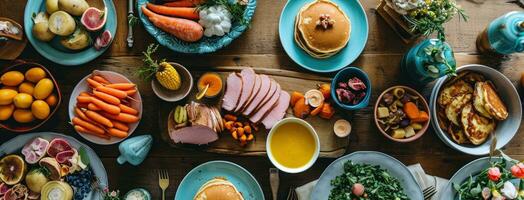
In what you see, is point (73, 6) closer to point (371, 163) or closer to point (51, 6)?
point (51, 6)

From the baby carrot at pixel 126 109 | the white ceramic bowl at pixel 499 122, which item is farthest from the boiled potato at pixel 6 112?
the white ceramic bowl at pixel 499 122

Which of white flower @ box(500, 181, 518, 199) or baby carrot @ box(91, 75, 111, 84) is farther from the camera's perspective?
baby carrot @ box(91, 75, 111, 84)

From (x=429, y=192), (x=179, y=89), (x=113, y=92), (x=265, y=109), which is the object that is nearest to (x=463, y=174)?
(x=429, y=192)

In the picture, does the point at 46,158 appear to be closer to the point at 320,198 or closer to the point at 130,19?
the point at 130,19

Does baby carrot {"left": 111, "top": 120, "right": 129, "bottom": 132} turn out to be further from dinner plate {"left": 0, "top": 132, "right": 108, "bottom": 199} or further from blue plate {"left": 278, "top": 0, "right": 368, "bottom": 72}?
blue plate {"left": 278, "top": 0, "right": 368, "bottom": 72}

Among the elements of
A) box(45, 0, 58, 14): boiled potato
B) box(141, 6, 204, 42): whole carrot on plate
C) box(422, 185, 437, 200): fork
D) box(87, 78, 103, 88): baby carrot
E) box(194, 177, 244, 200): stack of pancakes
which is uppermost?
box(45, 0, 58, 14): boiled potato

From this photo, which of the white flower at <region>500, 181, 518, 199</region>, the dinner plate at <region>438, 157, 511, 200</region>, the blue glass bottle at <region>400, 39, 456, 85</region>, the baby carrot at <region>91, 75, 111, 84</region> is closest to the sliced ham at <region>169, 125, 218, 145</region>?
the baby carrot at <region>91, 75, 111, 84</region>

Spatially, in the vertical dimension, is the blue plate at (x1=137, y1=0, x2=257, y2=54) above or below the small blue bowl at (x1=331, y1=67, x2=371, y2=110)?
above
